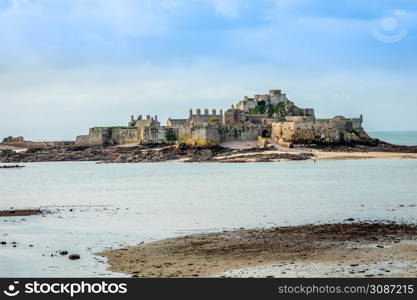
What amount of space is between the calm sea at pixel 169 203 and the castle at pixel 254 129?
1302 centimetres

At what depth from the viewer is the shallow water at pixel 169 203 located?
1644cm

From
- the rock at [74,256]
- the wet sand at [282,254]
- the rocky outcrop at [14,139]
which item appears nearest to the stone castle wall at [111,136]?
the rocky outcrop at [14,139]

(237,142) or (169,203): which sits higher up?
(237,142)

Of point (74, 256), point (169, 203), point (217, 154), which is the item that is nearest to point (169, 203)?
point (169, 203)

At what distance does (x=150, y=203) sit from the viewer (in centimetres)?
2614

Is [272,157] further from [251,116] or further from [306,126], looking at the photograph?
[251,116]

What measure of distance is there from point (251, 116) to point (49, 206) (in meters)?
44.5

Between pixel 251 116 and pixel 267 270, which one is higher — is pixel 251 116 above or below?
above

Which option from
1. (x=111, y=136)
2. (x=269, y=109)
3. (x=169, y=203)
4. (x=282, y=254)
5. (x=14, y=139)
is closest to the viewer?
(x=282, y=254)

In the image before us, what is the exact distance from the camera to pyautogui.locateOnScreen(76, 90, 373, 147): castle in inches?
2281

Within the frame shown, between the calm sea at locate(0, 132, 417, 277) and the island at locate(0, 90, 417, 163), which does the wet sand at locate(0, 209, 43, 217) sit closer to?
the calm sea at locate(0, 132, 417, 277)

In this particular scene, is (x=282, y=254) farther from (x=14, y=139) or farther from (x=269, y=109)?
(x=14, y=139)

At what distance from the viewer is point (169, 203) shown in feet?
84.7

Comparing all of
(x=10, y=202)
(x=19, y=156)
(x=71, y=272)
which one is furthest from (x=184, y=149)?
(x=71, y=272)
